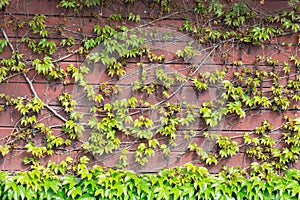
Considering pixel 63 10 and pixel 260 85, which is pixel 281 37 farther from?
pixel 63 10

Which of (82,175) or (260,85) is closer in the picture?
(82,175)

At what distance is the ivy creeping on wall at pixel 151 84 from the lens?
314cm

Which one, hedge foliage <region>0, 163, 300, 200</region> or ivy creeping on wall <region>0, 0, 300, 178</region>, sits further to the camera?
ivy creeping on wall <region>0, 0, 300, 178</region>

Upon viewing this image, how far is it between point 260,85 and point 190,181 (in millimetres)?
1044

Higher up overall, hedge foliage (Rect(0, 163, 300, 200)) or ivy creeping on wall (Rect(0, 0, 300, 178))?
ivy creeping on wall (Rect(0, 0, 300, 178))

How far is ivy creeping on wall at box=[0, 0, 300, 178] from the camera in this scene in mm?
3145

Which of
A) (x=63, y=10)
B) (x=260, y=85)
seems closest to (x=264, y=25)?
(x=260, y=85)

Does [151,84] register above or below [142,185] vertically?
above

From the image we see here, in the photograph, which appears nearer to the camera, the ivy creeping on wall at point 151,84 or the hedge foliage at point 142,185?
the hedge foliage at point 142,185

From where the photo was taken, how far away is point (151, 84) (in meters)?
3.26

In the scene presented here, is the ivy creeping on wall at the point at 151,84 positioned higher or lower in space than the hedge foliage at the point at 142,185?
higher

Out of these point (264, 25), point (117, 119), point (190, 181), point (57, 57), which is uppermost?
point (264, 25)

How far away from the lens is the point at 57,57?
125 inches

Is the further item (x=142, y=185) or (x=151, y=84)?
(x=151, y=84)
